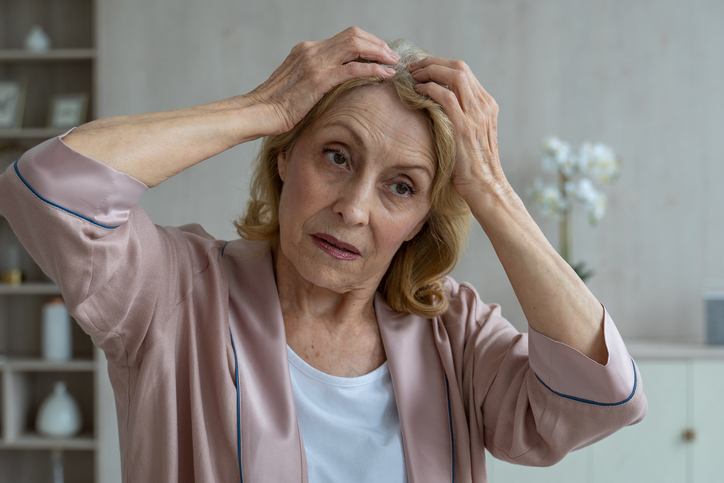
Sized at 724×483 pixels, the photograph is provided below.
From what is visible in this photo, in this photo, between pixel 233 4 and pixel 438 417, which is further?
pixel 233 4

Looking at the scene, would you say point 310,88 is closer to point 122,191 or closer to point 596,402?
point 122,191

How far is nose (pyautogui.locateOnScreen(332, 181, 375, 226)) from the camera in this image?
104 centimetres

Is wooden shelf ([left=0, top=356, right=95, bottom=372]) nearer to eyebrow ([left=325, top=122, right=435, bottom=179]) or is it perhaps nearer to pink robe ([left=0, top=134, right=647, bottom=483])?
pink robe ([left=0, top=134, right=647, bottom=483])

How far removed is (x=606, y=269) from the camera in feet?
9.84

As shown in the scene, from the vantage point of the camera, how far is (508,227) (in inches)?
41.7

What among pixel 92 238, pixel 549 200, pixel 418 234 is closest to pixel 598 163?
pixel 549 200

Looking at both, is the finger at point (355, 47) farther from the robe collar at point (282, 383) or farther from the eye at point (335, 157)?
the robe collar at point (282, 383)

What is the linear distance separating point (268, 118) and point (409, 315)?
52 cm

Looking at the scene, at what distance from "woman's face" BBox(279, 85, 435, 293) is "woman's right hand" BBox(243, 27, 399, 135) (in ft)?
0.17

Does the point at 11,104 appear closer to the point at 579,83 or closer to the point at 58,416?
the point at 58,416

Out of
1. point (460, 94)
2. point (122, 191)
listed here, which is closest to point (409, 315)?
point (460, 94)

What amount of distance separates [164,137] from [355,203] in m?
0.35

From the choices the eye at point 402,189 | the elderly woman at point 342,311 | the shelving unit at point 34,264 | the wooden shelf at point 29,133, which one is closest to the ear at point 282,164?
the elderly woman at point 342,311

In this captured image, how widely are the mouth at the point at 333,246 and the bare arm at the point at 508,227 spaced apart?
0.25 meters
